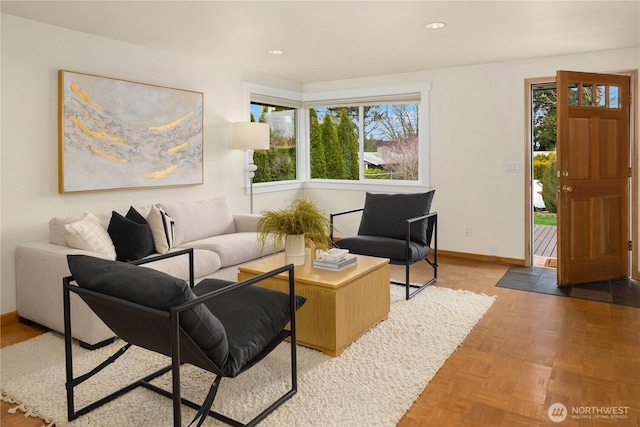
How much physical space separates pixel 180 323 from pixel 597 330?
9.55 feet

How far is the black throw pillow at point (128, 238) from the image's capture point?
11.8 ft

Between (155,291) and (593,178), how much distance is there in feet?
13.9

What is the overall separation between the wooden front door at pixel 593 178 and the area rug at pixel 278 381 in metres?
1.77

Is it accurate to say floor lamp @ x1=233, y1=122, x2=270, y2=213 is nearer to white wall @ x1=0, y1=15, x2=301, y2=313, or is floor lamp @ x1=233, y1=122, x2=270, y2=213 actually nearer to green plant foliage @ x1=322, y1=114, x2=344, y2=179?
white wall @ x1=0, y1=15, x2=301, y2=313

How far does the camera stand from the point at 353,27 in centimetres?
387

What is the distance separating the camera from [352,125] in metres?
6.57

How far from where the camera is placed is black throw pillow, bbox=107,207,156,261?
3588 mm

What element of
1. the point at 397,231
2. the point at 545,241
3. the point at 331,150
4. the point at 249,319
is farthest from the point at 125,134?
the point at 545,241

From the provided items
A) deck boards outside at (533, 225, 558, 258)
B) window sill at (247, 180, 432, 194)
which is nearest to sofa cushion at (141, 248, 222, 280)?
window sill at (247, 180, 432, 194)

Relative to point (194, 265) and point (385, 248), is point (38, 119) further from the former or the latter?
point (385, 248)

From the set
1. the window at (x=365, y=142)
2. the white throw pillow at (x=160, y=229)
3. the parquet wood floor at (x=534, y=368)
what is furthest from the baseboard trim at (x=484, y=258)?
the white throw pillow at (x=160, y=229)

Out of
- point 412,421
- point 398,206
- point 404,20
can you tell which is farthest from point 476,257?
point 412,421

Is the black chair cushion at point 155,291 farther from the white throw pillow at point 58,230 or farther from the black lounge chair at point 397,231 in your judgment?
the black lounge chair at point 397,231

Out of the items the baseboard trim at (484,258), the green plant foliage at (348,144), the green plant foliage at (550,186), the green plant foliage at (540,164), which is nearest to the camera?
the baseboard trim at (484,258)
